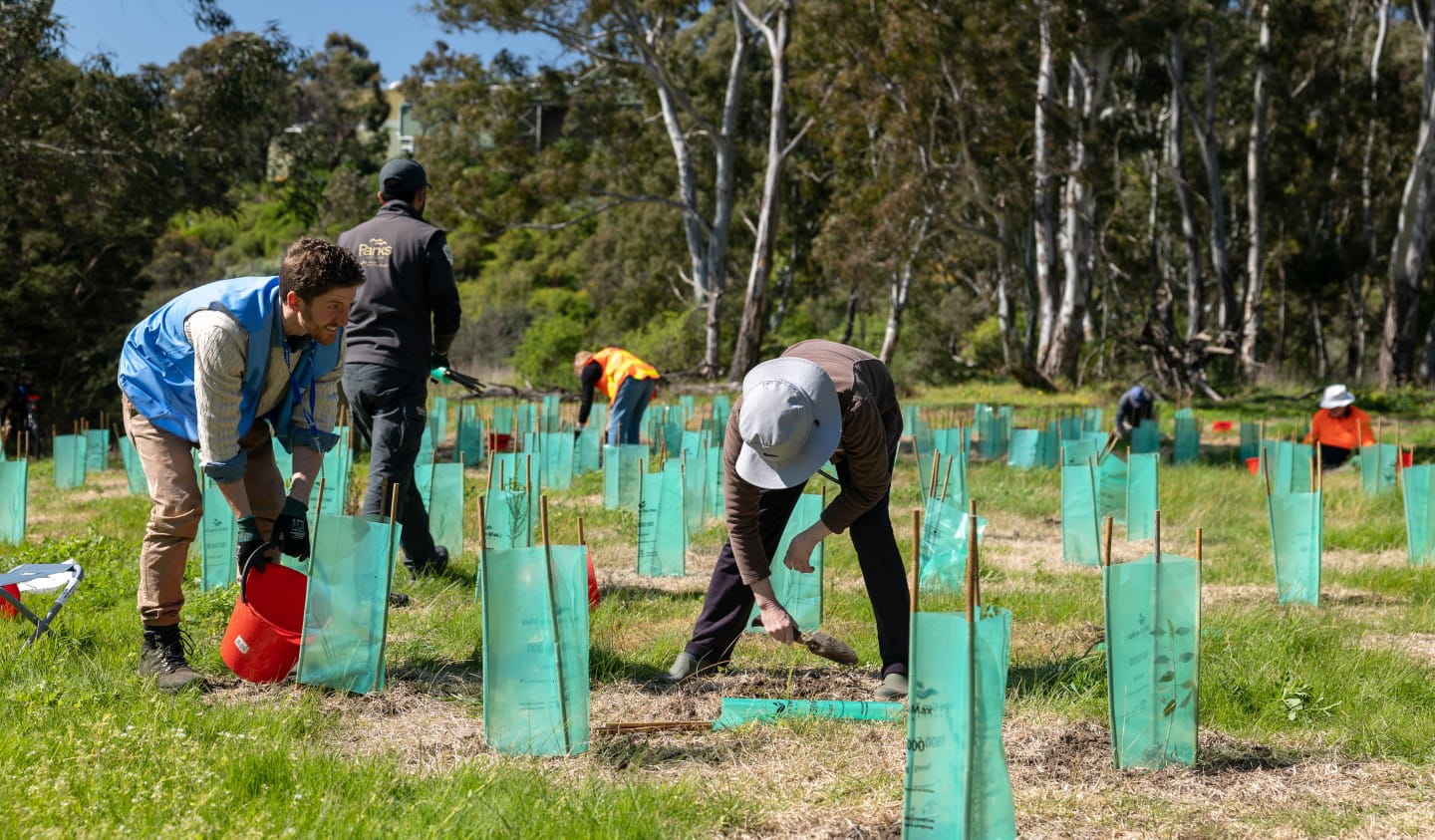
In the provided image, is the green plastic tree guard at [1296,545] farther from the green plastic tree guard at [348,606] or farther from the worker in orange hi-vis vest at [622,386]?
the worker in orange hi-vis vest at [622,386]

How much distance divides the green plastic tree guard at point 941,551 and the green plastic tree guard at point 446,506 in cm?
196

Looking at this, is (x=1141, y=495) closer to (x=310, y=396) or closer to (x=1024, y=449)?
(x=1024, y=449)

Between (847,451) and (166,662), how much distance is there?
1.91m

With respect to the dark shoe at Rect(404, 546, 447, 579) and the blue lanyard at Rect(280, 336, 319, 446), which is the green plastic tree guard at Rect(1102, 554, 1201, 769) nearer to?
the blue lanyard at Rect(280, 336, 319, 446)

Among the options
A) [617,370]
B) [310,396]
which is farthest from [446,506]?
[617,370]

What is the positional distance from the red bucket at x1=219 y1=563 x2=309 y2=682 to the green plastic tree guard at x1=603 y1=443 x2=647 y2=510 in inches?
134

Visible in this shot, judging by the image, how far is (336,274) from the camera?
10.2 ft

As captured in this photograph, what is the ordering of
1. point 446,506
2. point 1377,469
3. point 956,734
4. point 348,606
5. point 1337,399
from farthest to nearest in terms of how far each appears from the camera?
point 1337,399
point 1377,469
point 446,506
point 348,606
point 956,734

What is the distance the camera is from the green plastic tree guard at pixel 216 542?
15.0 ft

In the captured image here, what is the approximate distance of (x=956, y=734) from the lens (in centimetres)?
245

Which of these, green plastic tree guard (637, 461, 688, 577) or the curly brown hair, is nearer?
the curly brown hair

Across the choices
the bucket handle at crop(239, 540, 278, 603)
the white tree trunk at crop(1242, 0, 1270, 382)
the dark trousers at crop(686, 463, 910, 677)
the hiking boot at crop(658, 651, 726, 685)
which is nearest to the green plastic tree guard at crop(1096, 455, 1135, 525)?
the dark trousers at crop(686, 463, 910, 677)

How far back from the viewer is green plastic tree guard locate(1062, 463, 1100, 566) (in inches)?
222

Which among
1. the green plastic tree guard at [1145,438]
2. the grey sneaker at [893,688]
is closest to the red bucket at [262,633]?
the grey sneaker at [893,688]
